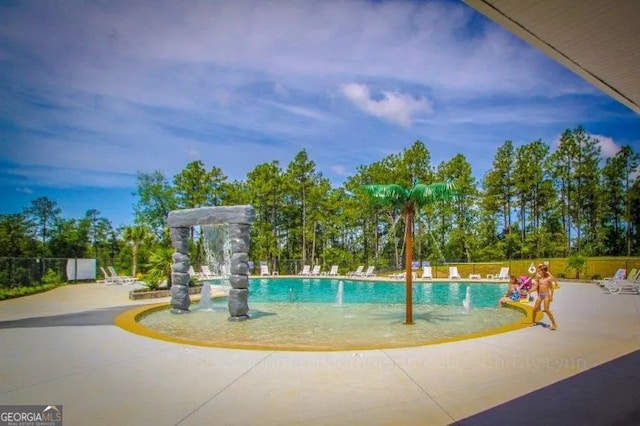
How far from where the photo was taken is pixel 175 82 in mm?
46562

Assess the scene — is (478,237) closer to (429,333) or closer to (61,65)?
(429,333)

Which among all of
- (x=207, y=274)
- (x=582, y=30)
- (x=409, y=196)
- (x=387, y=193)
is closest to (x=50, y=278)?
(x=207, y=274)

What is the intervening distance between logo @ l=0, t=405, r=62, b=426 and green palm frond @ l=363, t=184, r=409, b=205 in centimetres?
783

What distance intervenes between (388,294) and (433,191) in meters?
11.2

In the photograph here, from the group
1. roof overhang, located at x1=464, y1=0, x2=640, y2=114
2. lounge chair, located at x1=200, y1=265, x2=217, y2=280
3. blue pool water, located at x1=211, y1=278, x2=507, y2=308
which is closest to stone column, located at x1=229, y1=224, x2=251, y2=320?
blue pool water, located at x1=211, y1=278, x2=507, y2=308

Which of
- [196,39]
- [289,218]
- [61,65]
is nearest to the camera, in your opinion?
[196,39]

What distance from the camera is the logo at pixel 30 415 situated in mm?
Answer: 3973

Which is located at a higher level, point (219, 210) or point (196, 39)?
point (196, 39)

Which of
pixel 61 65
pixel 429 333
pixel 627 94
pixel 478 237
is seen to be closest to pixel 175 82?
pixel 61 65

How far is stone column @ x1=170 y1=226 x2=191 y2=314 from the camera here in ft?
41.0

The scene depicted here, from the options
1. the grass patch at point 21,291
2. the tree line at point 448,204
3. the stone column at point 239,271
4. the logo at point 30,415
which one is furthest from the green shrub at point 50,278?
the logo at point 30,415

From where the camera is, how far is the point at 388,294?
20.8 metres

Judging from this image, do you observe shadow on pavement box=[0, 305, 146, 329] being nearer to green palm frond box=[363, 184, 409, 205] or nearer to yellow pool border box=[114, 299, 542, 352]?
yellow pool border box=[114, 299, 542, 352]

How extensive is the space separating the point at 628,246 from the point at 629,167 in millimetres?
7714
